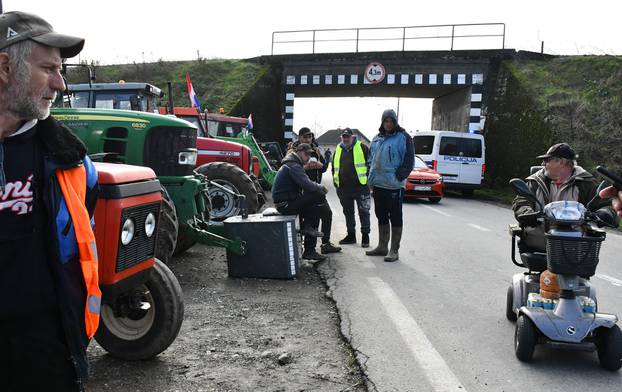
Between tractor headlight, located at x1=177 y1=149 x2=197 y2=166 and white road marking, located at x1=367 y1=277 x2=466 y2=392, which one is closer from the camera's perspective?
white road marking, located at x1=367 y1=277 x2=466 y2=392

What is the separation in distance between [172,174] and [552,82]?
21961mm

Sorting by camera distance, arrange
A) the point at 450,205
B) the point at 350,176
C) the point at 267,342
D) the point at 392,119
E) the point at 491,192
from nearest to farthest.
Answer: the point at 267,342 → the point at 392,119 → the point at 350,176 → the point at 450,205 → the point at 491,192

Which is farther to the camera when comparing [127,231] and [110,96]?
[110,96]

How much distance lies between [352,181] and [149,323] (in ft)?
17.7

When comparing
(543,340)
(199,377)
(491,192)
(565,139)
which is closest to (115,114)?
(199,377)

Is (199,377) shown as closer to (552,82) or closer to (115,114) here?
(115,114)

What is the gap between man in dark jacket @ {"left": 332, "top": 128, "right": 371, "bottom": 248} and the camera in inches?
333

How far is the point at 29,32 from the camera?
1683 millimetres

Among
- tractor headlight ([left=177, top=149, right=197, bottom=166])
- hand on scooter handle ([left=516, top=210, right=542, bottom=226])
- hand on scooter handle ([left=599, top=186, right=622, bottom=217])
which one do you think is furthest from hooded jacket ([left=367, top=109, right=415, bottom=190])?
hand on scooter handle ([left=599, top=186, right=622, bottom=217])

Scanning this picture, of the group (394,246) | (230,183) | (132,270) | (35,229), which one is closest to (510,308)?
(394,246)

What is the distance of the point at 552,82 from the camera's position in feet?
78.7

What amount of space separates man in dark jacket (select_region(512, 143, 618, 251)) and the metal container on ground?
95.8 inches

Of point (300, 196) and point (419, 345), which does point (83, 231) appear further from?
point (300, 196)

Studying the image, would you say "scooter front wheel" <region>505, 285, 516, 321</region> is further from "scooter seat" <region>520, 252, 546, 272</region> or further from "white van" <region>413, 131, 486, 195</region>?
"white van" <region>413, 131, 486, 195</region>
